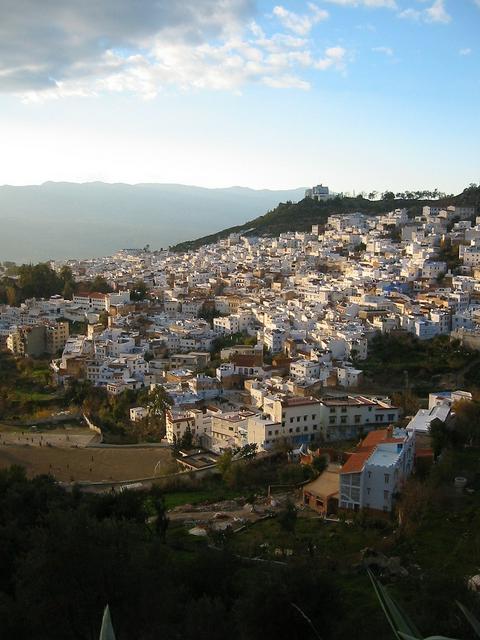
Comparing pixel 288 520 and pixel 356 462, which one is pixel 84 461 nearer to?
pixel 356 462

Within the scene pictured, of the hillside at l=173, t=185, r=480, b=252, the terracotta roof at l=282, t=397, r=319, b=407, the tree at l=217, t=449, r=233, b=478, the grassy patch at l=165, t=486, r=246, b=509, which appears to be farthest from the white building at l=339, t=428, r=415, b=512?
the hillside at l=173, t=185, r=480, b=252

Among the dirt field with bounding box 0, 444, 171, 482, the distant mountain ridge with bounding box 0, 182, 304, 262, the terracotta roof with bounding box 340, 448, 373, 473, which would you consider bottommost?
the dirt field with bounding box 0, 444, 171, 482

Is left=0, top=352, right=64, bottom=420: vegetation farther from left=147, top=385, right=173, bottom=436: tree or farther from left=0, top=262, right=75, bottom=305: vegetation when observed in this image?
left=0, top=262, right=75, bottom=305: vegetation

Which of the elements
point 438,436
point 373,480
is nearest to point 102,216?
point 438,436

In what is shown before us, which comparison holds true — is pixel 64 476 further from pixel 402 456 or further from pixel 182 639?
pixel 182 639

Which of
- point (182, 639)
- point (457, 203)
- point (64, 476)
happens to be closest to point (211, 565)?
point (182, 639)

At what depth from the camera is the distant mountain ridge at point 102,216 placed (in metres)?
79.4

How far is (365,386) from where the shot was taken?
18156 mm

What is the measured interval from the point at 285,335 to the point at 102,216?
336ft

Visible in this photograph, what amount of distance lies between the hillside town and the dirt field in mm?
937

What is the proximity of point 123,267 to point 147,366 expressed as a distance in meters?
21.3

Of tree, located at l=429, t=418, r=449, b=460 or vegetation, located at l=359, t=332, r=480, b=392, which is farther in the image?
vegetation, located at l=359, t=332, r=480, b=392

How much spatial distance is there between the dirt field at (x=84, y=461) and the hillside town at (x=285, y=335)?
36.9 inches

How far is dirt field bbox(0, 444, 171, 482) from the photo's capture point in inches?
565
